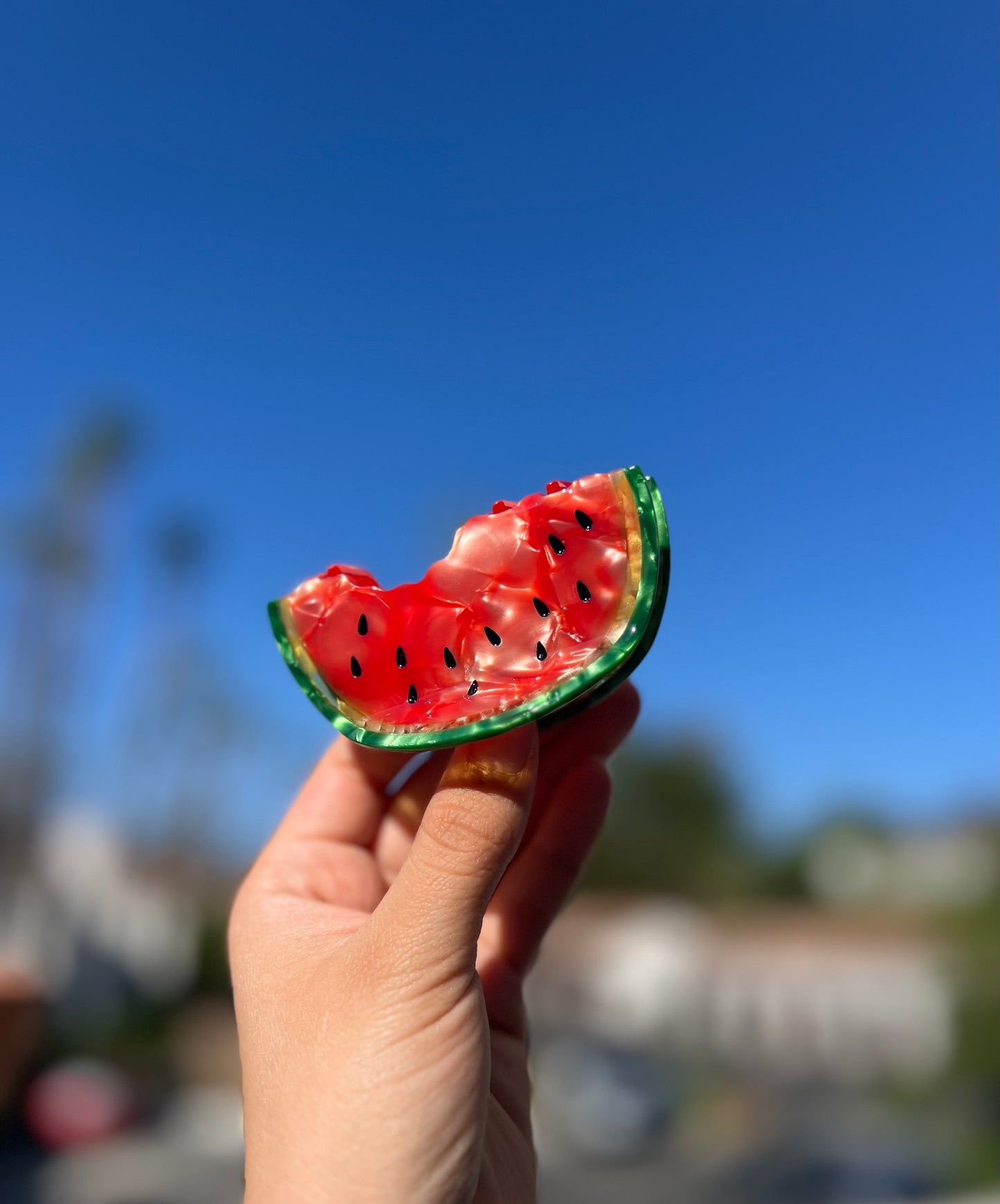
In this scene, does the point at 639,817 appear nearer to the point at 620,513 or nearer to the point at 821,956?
the point at 821,956

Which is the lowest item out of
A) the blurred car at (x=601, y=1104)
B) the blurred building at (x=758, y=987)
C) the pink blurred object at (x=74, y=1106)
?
the blurred building at (x=758, y=987)

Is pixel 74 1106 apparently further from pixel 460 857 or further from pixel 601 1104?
pixel 460 857

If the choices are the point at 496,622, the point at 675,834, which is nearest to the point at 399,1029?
the point at 496,622

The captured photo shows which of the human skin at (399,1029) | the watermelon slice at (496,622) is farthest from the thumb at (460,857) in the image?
the watermelon slice at (496,622)

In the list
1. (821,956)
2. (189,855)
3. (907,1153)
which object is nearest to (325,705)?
(907,1153)

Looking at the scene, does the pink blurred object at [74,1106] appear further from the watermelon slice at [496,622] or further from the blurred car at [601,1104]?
the watermelon slice at [496,622]
